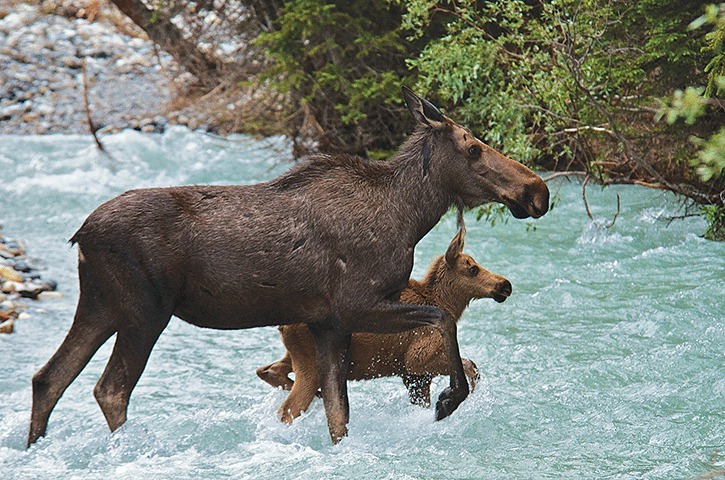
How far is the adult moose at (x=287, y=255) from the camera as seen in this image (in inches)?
259

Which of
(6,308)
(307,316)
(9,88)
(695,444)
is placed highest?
(307,316)

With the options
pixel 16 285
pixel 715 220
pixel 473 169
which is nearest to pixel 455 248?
pixel 473 169

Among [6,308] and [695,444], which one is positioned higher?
[695,444]

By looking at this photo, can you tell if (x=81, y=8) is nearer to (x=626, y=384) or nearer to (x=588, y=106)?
(x=588, y=106)

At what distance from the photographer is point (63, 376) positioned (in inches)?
275

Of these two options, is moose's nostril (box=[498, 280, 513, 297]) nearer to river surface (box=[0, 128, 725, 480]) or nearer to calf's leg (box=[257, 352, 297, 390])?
river surface (box=[0, 128, 725, 480])

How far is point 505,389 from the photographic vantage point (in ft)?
A: 26.6

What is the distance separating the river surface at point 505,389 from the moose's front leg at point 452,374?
255 mm

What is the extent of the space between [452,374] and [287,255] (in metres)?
1.29

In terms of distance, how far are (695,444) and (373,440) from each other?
2.04 meters

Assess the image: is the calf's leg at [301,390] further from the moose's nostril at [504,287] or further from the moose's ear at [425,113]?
the moose's ear at [425,113]

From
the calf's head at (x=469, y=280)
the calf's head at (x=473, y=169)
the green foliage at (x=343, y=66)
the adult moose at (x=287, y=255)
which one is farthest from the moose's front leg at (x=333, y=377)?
the green foliage at (x=343, y=66)

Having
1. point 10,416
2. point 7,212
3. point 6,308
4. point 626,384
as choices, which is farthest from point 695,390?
point 7,212

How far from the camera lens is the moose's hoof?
6820 millimetres
